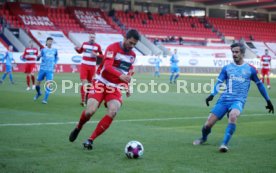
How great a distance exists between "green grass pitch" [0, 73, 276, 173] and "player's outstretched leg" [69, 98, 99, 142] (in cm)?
21

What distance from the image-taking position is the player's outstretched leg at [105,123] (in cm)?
874

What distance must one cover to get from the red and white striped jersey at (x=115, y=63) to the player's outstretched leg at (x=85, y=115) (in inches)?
18.3

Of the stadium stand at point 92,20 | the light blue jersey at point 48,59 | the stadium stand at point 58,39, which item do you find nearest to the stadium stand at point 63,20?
the stadium stand at point 92,20

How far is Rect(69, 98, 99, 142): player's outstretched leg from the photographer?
899 centimetres

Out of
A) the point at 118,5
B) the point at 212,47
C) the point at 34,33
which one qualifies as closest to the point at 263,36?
the point at 212,47

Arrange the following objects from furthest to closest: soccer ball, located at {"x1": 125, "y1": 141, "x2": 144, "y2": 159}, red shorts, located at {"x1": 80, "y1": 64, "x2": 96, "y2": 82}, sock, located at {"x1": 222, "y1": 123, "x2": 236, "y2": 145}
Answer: red shorts, located at {"x1": 80, "y1": 64, "x2": 96, "y2": 82} < sock, located at {"x1": 222, "y1": 123, "x2": 236, "y2": 145} < soccer ball, located at {"x1": 125, "y1": 141, "x2": 144, "y2": 159}

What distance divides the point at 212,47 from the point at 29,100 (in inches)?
1715

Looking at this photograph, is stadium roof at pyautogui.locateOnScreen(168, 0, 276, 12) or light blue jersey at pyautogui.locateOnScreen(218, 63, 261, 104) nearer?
light blue jersey at pyautogui.locateOnScreen(218, 63, 261, 104)

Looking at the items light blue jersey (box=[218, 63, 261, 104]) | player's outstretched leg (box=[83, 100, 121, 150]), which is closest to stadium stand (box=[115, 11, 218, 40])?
light blue jersey (box=[218, 63, 261, 104])

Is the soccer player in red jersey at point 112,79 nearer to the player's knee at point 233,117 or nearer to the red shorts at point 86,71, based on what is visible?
the player's knee at point 233,117

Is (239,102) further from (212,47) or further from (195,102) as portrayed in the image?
(212,47)

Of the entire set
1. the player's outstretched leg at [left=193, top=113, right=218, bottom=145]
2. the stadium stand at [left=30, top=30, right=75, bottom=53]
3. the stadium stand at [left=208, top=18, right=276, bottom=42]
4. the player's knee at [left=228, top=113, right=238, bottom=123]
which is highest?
the player's knee at [left=228, top=113, right=238, bottom=123]

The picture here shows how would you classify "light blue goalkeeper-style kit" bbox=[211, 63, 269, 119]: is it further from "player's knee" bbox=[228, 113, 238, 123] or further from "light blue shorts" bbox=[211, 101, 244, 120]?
"player's knee" bbox=[228, 113, 238, 123]

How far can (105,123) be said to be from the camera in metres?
8.88
